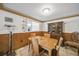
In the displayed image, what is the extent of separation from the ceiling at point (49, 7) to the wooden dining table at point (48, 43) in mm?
431

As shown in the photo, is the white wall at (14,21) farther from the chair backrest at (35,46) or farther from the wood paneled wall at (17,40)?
the chair backrest at (35,46)

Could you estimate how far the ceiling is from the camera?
1691 millimetres


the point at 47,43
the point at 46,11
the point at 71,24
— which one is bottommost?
the point at 47,43

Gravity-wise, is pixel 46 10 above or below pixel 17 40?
above

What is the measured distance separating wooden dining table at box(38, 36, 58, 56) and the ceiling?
431mm

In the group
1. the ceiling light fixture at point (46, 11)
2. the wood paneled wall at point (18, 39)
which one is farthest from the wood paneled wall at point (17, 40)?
the ceiling light fixture at point (46, 11)

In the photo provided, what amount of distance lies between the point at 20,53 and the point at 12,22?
619 millimetres

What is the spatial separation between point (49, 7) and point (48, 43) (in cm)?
71

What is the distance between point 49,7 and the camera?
171cm

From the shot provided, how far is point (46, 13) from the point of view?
5.71 ft

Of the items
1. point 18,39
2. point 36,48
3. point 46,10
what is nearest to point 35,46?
point 36,48

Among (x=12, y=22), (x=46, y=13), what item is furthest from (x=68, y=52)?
(x=12, y=22)

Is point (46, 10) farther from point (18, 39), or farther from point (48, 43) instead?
point (18, 39)

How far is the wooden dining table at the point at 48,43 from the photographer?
67.8 inches
